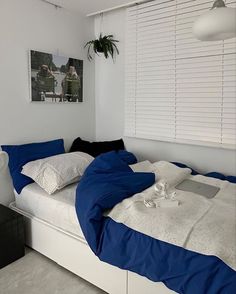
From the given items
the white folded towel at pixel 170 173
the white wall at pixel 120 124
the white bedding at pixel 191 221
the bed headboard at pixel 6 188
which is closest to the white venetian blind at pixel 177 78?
the white wall at pixel 120 124

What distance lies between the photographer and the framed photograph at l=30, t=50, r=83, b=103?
2557 mm

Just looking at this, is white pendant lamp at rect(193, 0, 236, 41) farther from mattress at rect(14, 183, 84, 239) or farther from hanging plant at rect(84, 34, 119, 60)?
hanging plant at rect(84, 34, 119, 60)

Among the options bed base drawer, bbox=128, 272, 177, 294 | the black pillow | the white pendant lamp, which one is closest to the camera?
the white pendant lamp

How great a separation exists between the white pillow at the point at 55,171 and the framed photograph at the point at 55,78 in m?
0.69

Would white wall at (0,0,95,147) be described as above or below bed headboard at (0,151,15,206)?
above

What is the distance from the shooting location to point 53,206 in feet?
6.64

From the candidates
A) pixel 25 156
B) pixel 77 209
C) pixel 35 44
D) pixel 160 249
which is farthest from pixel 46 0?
pixel 160 249

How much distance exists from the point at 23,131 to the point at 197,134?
1.68 m

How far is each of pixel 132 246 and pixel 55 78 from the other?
194 centimetres

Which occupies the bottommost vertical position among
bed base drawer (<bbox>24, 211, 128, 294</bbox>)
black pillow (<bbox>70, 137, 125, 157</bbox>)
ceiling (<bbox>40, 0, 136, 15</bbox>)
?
bed base drawer (<bbox>24, 211, 128, 294</bbox>)

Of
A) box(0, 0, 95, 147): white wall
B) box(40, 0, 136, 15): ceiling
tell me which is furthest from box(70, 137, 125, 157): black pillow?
box(40, 0, 136, 15): ceiling

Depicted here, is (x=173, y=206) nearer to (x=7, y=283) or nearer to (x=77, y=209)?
(x=77, y=209)

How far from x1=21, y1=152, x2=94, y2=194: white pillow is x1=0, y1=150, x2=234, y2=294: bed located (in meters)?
0.08

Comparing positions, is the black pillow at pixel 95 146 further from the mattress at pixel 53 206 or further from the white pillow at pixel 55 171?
the mattress at pixel 53 206
